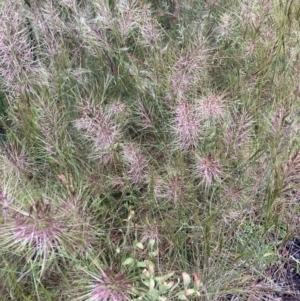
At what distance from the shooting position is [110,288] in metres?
1.08

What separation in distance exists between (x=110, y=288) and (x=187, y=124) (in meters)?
0.47

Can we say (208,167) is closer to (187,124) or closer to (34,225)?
(187,124)

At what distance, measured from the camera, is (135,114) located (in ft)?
5.34

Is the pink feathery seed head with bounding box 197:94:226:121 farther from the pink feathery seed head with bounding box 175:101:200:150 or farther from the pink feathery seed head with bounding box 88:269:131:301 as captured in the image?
the pink feathery seed head with bounding box 88:269:131:301

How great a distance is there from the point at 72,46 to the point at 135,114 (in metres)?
0.39

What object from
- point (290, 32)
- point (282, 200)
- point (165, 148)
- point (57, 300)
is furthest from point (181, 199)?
point (290, 32)

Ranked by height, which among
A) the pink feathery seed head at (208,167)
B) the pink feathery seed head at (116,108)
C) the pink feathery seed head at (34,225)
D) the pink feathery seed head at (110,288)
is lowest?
the pink feathery seed head at (110,288)

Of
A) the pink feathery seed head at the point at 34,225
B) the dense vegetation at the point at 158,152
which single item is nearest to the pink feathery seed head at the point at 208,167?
the dense vegetation at the point at 158,152

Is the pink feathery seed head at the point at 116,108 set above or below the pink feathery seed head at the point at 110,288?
above

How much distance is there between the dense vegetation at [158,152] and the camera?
127 centimetres

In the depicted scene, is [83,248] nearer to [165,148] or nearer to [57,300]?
[57,300]

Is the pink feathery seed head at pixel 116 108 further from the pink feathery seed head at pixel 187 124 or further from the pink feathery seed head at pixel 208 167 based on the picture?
the pink feathery seed head at pixel 208 167

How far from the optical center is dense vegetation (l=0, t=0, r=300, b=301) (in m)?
1.27

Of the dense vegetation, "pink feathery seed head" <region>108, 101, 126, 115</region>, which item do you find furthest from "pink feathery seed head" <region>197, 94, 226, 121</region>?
"pink feathery seed head" <region>108, 101, 126, 115</region>
